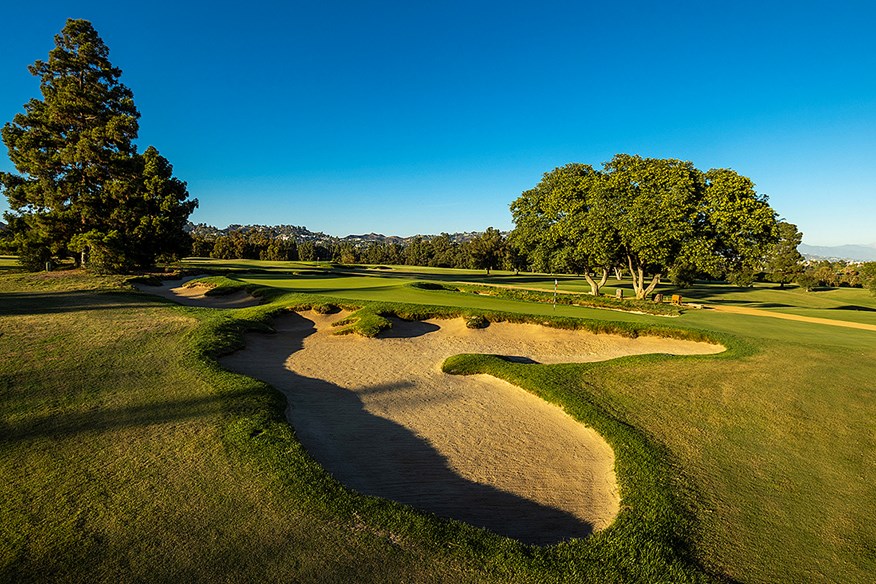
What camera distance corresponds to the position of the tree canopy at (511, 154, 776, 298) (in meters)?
26.5

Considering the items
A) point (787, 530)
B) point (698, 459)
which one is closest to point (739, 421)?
point (698, 459)

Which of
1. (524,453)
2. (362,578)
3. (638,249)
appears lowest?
(524,453)

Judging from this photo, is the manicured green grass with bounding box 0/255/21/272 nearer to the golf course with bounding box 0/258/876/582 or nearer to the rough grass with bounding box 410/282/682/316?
the golf course with bounding box 0/258/876/582

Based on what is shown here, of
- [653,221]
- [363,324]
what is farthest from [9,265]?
[653,221]

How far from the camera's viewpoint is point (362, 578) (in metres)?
3.70

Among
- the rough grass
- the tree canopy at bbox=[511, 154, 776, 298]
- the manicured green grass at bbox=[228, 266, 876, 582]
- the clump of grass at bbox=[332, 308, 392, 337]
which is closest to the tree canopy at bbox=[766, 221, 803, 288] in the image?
the tree canopy at bbox=[511, 154, 776, 298]

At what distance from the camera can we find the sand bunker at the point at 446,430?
18.9 ft

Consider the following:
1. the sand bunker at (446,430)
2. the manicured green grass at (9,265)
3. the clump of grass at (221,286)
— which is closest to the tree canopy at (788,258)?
the sand bunker at (446,430)

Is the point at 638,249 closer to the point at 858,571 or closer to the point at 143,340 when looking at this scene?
the point at 858,571

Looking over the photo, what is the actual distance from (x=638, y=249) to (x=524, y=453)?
24.0 metres

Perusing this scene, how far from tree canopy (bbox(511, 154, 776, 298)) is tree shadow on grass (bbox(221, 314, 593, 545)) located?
22906 mm

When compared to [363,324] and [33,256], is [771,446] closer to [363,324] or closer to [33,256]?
[363,324]

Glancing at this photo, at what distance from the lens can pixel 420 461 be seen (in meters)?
7.03

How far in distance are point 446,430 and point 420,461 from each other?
143 cm
